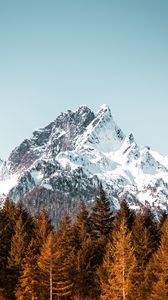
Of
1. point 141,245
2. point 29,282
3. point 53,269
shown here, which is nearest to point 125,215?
point 141,245

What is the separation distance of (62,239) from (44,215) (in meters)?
7.02

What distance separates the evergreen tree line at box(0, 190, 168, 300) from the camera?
2199 inches

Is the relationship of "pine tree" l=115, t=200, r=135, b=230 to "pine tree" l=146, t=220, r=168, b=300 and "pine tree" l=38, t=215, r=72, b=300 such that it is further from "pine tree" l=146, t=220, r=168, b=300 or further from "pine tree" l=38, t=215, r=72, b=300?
"pine tree" l=146, t=220, r=168, b=300

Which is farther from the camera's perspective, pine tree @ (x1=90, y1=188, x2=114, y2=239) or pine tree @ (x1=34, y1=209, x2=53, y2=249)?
pine tree @ (x1=90, y1=188, x2=114, y2=239)

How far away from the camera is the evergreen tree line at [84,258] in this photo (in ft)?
183

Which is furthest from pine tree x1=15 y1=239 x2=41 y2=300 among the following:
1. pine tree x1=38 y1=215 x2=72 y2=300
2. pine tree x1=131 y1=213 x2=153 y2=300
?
pine tree x1=131 y1=213 x2=153 y2=300

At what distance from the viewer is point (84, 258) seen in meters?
68.2

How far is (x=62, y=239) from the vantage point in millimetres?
68812

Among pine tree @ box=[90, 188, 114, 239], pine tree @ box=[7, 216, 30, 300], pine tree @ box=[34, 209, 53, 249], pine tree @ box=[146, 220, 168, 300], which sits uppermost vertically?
pine tree @ box=[90, 188, 114, 239]

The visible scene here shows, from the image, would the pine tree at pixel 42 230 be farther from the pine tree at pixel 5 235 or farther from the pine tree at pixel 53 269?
the pine tree at pixel 53 269

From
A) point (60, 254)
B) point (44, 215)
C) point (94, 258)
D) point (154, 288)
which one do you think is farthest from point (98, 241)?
point (154, 288)

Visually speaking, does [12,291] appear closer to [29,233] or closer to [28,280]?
[28,280]

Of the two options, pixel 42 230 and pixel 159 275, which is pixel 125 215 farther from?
pixel 159 275

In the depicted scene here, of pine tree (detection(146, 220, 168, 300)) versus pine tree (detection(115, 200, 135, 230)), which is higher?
pine tree (detection(115, 200, 135, 230))
